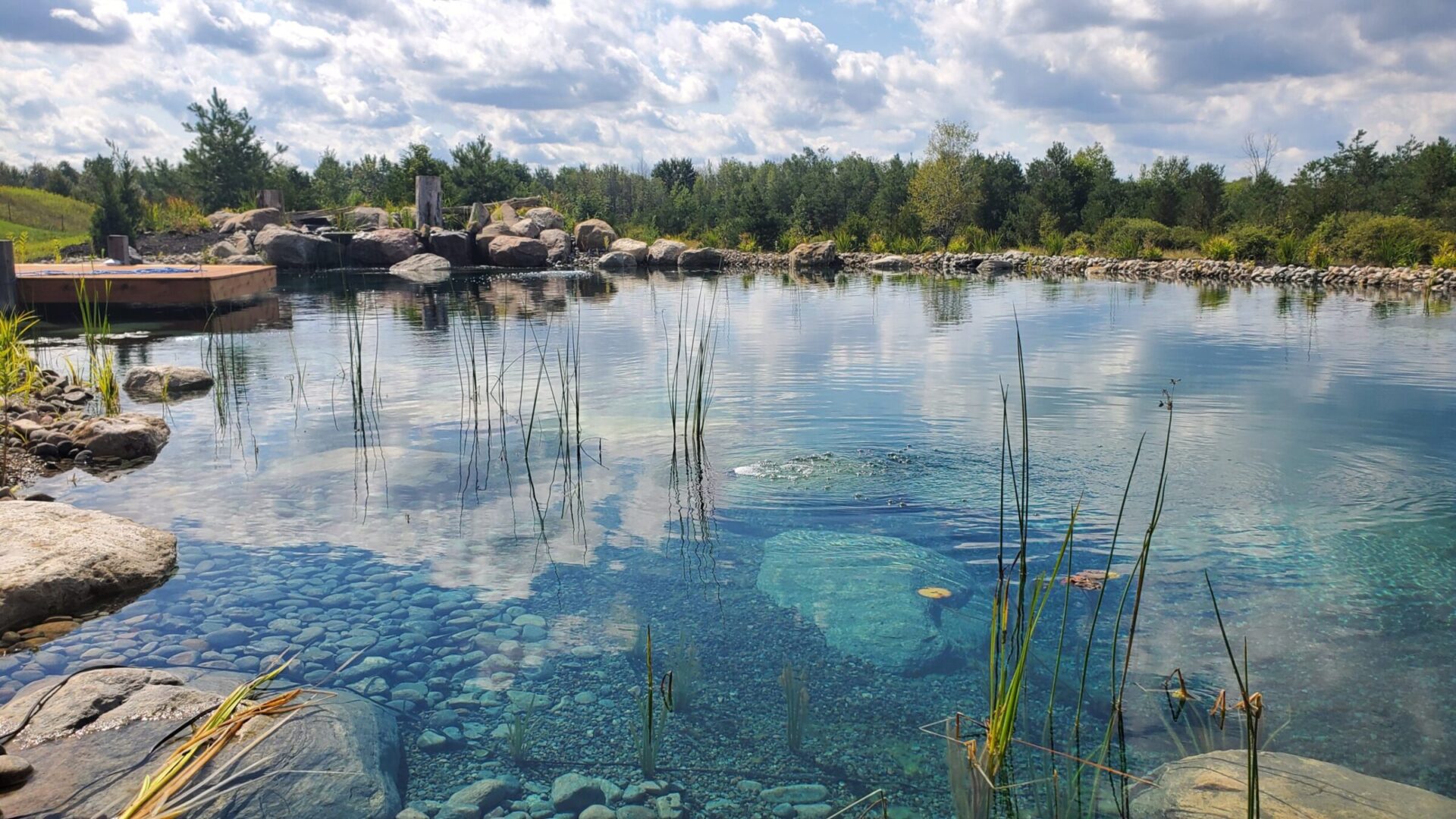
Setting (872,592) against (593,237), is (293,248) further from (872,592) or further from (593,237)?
(872,592)

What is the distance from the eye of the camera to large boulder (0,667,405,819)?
2150 mm

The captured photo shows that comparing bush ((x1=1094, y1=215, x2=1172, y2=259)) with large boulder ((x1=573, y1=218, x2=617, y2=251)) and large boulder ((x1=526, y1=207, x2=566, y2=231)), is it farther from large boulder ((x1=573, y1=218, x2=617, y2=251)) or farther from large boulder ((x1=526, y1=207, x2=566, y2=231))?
large boulder ((x1=526, y1=207, x2=566, y2=231))

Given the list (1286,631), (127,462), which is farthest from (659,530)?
(127,462)

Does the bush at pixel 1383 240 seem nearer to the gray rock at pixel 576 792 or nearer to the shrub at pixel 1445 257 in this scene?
the shrub at pixel 1445 257

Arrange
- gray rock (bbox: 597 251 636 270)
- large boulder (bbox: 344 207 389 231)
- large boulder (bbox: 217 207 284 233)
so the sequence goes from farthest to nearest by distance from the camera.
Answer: large boulder (bbox: 344 207 389 231), gray rock (bbox: 597 251 636 270), large boulder (bbox: 217 207 284 233)

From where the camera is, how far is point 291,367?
27.5 ft

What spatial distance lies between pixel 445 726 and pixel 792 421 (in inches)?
151

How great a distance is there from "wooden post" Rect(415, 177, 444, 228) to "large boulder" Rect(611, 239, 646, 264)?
5.08 m

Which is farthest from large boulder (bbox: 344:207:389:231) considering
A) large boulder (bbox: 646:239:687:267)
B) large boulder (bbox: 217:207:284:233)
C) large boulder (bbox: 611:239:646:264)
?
large boulder (bbox: 646:239:687:267)

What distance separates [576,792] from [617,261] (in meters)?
24.6

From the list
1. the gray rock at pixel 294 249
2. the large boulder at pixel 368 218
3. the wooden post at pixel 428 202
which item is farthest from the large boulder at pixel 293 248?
the large boulder at pixel 368 218

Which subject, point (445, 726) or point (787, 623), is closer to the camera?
point (445, 726)

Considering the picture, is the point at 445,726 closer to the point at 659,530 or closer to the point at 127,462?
the point at 659,530

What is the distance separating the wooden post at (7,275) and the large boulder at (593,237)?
20497 millimetres
